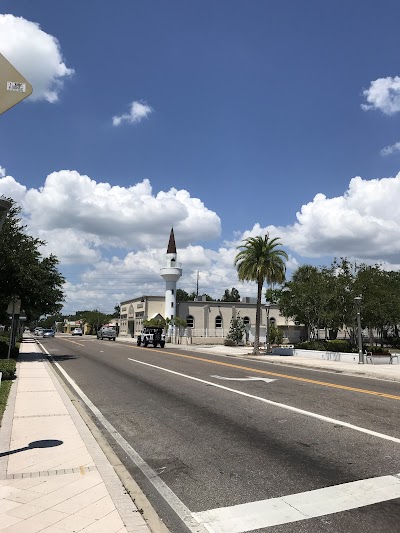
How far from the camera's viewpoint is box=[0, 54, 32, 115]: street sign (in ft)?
17.0

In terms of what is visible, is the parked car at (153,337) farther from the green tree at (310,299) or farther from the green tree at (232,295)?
the green tree at (232,295)

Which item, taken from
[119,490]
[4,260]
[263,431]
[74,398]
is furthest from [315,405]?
[4,260]

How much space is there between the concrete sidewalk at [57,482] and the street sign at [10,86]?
4246 mm

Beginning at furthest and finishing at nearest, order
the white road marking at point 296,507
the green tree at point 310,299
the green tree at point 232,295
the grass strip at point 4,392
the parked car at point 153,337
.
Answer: the green tree at point 232,295 → the parked car at point 153,337 → the green tree at point 310,299 → the grass strip at point 4,392 → the white road marking at point 296,507

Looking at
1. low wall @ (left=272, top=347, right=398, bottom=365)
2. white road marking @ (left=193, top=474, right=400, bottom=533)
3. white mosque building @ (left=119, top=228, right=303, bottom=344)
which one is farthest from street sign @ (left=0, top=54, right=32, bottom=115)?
white mosque building @ (left=119, top=228, right=303, bottom=344)

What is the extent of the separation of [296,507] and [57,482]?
276 centimetres

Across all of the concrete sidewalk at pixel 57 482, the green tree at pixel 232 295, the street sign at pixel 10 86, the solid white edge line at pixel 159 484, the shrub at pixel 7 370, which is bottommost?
the solid white edge line at pixel 159 484

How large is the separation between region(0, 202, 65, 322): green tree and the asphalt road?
9.92 m

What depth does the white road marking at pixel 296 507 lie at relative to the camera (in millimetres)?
4496

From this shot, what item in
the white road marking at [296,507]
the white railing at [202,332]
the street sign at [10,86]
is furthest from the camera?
the white railing at [202,332]

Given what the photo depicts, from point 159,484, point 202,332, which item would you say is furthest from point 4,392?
point 202,332

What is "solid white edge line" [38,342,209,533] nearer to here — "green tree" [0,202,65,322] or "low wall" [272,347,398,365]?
"green tree" [0,202,65,322]

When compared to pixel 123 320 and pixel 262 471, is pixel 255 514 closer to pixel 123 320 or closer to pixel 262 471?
pixel 262 471

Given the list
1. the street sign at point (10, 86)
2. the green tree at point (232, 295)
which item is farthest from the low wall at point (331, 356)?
the green tree at point (232, 295)
